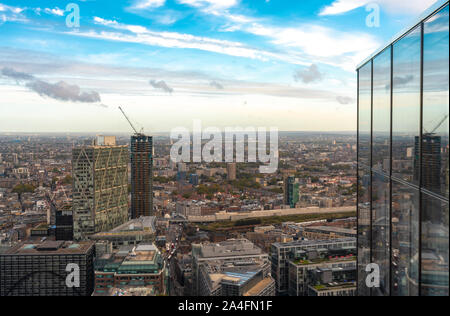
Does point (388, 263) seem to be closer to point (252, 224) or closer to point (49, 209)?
point (252, 224)

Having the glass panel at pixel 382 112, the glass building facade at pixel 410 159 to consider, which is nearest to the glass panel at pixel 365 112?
the glass building facade at pixel 410 159

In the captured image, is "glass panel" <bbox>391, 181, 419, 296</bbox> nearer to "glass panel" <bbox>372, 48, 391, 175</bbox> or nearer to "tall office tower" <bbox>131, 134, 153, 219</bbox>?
"glass panel" <bbox>372, 48, 391, 175</bbox>

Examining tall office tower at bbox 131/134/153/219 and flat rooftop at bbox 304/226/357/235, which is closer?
flat rooftop at bbox 304/226/357/235

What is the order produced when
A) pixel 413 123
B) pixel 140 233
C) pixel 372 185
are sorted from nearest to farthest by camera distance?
pixel 413 123, pixel 372 185, pixel 140 233

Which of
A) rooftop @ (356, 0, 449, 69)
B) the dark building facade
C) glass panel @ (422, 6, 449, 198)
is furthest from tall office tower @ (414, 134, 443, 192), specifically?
the dark building facade

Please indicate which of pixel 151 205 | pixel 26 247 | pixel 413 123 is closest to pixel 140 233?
pixel 26 247

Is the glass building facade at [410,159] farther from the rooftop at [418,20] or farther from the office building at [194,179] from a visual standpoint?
the office building at [194,179]

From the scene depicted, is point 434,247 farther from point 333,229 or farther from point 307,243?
point 333,229
